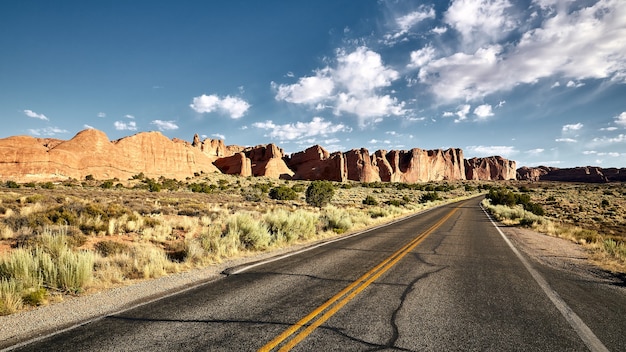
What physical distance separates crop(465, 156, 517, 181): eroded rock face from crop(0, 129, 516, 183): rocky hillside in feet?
9.03

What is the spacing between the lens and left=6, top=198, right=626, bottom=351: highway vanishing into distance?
3.54 metres

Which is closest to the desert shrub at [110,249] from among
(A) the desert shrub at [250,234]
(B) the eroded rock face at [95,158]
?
(A) the desert shrub at [250,234]

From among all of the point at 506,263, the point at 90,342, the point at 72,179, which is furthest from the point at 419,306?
the point at 72,179

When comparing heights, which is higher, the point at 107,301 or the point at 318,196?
the point at 318,196

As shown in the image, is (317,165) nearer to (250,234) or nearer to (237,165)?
(237,165)

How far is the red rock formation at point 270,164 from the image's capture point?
354ft

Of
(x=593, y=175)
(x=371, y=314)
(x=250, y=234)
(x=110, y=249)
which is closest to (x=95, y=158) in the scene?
(x=110, y=249)

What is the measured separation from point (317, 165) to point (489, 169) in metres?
121

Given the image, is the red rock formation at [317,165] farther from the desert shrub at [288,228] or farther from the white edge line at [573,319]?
the white edge line at [573,319]

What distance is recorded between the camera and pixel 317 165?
11894 cm

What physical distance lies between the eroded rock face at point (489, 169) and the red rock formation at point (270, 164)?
116m

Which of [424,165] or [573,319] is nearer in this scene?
[573,319]

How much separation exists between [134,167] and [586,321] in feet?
240

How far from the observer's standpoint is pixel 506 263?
8.20 meters
